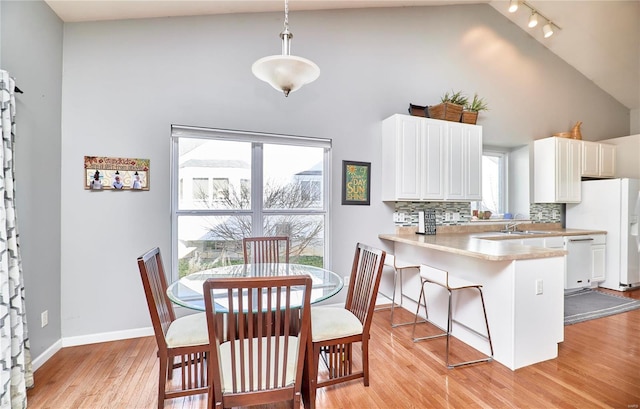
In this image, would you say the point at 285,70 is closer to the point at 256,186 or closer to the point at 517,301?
the point at 256,186

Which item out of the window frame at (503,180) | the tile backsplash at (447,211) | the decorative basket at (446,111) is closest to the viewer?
the decorative basket at (446,111)

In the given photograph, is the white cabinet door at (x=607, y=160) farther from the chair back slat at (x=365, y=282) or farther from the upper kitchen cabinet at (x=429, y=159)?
the chair back slat at (x=365, y=282)

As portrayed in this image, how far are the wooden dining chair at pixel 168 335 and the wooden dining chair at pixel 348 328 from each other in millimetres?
690

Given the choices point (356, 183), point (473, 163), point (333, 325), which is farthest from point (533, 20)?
point (333, 325)

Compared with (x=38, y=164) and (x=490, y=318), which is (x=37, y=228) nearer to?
(x=38, y=164)

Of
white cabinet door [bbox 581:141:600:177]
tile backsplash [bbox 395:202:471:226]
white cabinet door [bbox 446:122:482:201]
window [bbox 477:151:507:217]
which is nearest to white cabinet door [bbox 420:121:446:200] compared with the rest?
white cabinet door [bbox 446:122:482:201]

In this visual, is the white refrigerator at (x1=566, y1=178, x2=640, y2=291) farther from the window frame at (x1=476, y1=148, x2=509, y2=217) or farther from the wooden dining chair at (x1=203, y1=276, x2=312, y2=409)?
the wooden dining chair at (x1=203, y1=276, x2=312, y2=409)

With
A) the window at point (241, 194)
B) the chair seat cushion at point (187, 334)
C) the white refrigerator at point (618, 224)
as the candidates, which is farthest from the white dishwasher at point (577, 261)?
the chair seat cushion at point (187, 334)

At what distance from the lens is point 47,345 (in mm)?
2340

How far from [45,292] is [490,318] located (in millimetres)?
3568

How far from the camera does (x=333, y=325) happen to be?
6.22 feet

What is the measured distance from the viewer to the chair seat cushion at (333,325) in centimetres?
183

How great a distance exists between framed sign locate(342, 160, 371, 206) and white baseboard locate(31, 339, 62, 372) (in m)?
2.91

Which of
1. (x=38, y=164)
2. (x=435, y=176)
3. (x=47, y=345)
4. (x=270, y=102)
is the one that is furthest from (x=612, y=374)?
(x=38, y=164)
